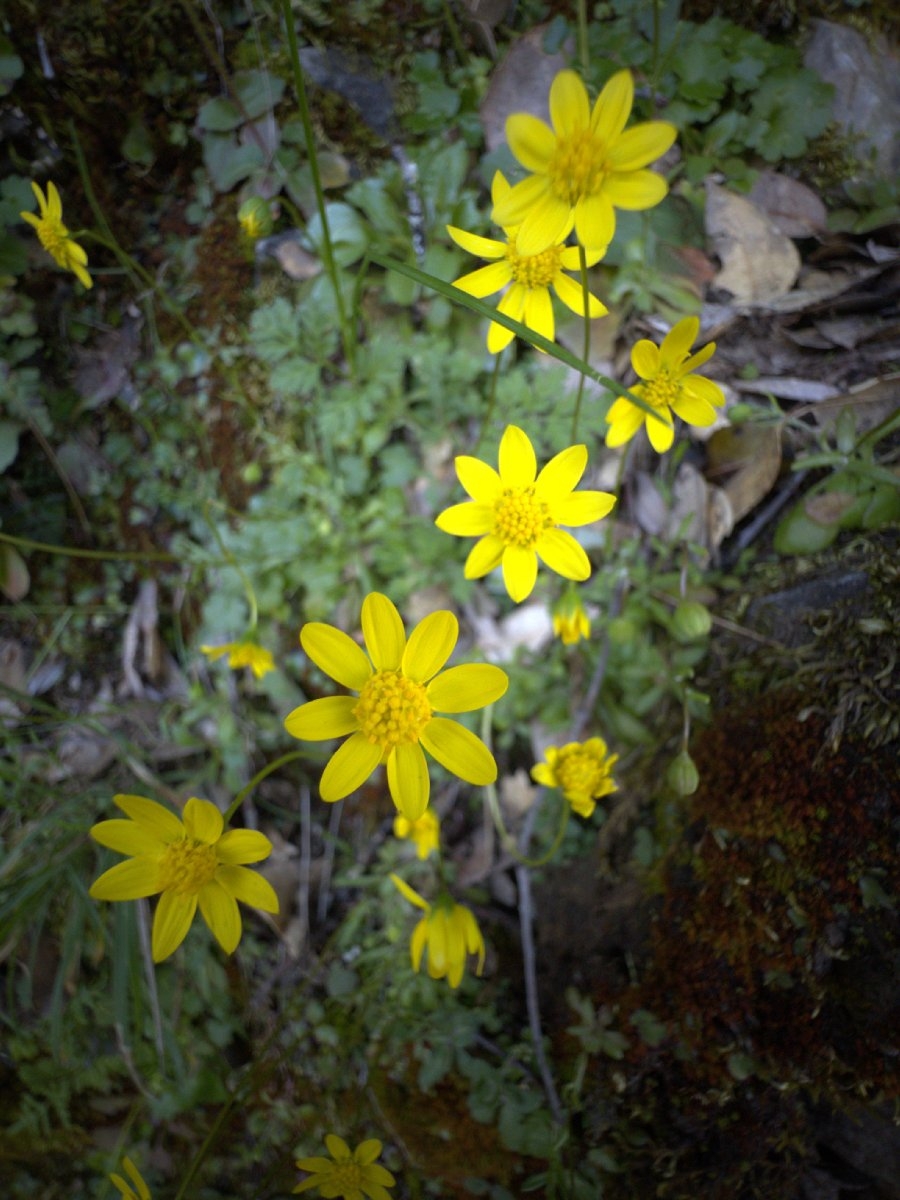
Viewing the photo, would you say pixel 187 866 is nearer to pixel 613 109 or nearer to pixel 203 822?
pixel 203 822

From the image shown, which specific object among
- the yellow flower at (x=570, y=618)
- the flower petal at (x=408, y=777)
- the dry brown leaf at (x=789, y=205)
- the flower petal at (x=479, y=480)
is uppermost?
the dry brown leaf at (x=789, y=205)

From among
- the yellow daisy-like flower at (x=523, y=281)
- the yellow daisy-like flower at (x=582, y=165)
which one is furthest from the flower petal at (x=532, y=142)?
the yellow daisy-like flower at (x=523, y=281)

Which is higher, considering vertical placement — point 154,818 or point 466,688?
point 466,688

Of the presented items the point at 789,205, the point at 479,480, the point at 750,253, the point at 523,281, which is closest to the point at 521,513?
the point at 479,480

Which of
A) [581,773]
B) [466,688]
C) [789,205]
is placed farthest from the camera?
[789,205]

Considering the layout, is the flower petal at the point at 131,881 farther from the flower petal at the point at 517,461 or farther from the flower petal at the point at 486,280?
the flower petal at the point at 486,280

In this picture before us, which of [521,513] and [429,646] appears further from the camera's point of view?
[521,513]

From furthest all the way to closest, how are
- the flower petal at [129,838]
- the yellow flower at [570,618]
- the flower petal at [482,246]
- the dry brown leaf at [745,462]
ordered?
the dry brown leaf at [745,462], the yellow flower at [570,618], the flower petal at [482,246], the flower petal at [129,838]
